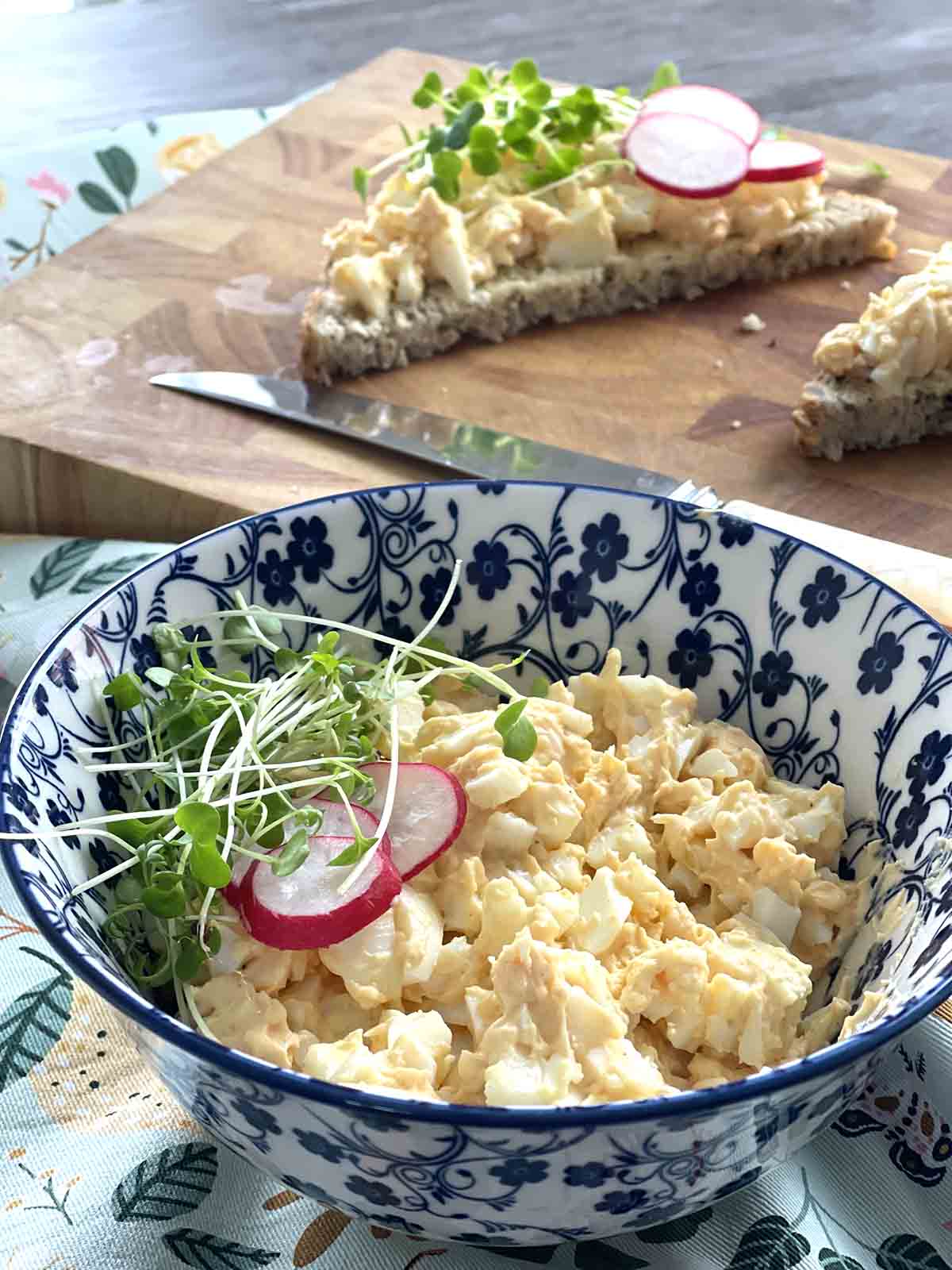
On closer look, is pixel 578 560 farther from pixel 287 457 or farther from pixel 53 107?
pixel 53 107

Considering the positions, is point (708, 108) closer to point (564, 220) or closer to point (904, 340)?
point (564, 220)

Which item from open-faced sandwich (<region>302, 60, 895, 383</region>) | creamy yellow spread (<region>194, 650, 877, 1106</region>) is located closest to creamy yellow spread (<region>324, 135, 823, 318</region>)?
open-faced sandwich (<region>302, 60, 895, 383</region>)

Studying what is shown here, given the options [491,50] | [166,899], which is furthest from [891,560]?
[491,50]

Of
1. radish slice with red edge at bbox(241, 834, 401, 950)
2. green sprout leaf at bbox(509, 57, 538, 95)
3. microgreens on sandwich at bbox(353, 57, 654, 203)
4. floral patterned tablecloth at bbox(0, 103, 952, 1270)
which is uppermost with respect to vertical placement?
green sprout leaf at bbox(509, 57, 538, 95)

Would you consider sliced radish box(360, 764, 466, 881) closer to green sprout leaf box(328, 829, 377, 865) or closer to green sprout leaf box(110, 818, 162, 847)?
green sprout leaf box(328, 829, 377, 865)

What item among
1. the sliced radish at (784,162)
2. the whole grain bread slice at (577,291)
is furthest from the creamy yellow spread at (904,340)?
the sliced radish at (784,162)

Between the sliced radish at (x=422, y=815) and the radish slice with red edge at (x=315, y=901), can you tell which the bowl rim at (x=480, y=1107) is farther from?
the sliced radish at (x=422, y=815)

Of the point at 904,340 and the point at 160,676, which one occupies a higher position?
the point at 160,676
